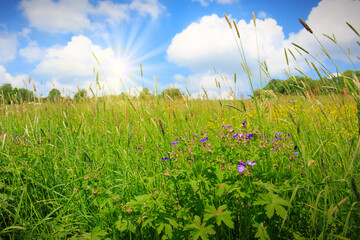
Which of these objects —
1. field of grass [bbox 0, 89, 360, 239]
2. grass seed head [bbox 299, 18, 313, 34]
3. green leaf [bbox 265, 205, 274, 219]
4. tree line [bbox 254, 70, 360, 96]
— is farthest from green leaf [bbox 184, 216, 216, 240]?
grass seed head [bbox 299, 18, 313, 34]

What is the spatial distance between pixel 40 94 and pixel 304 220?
421cm

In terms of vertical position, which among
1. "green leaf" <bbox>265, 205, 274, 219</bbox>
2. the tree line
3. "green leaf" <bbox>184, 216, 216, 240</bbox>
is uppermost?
the tree line

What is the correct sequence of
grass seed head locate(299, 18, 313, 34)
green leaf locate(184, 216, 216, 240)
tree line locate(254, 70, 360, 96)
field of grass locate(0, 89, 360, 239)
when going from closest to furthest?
green leaf locate(184, 216, 216, 240)
field of grass locate(0, 89, 360, 239)
tree line locate(254, 70, 360, 96)
grass seed head locate(299, 18, 313, 34)

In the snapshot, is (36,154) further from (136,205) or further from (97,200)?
(136,205)

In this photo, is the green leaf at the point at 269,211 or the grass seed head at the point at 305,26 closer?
the green leaf at the point at 269,211

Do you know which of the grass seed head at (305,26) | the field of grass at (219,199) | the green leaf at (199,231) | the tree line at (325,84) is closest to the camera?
the green leaf at (199,231)

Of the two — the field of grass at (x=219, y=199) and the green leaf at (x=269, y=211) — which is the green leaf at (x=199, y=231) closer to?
the field of grass at (x=219, y=199)

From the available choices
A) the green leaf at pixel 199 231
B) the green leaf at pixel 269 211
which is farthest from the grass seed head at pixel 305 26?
the green leaf at pixel 199 231

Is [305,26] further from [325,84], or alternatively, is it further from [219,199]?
[219,199]

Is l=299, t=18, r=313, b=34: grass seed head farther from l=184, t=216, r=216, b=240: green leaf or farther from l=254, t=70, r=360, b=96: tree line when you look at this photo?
l=184, t=216, r=216, b=240: green leaf

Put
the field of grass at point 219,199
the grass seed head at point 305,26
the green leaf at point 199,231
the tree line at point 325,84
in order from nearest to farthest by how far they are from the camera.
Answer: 1. the green leaf at point 199,231
2. the field of grass at point 219,199
3. the tree line at point 325,84
4. the grass seed head at point 305,26

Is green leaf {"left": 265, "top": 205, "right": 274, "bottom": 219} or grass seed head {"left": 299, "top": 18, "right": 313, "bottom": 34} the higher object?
grass seed head {"left": 299, "top": 18, "right": 313, "bottom": 34}

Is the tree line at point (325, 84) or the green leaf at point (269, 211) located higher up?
the tree line at point (325, 84)

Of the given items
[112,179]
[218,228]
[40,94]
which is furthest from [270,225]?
[40,94]
